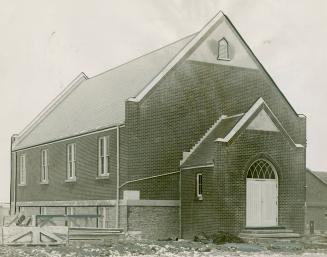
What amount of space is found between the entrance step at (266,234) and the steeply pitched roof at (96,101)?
7.47m

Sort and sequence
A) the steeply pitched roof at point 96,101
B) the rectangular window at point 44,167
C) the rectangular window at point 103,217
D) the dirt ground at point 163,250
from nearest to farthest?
the dirt ground at point 163,250 → the rectangular window at point 103,217 → the steeply pitched roof at point 96,101 → the rectangular window at point 44,167

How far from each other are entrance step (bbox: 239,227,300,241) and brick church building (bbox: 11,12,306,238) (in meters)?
0.45

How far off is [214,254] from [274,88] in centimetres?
1452

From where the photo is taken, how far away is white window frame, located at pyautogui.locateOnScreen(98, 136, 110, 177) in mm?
30817

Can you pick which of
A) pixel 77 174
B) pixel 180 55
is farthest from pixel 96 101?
pixel 180 55

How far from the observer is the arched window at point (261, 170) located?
28625 mm

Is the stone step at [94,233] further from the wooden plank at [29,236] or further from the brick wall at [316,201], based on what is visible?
the brick wall at [316,201]

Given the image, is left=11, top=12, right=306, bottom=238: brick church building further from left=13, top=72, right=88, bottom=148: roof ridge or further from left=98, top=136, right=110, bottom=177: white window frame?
left=13, top=72, right=88, bottom=148: roof ridge

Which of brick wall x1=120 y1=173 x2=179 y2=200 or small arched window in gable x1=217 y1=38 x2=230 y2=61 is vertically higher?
small arched window in gable x1=217 y1=38 x2=230 y2=61

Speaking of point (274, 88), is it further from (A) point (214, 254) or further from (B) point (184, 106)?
(A) point (214, 254)

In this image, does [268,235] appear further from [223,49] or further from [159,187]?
[223,49]

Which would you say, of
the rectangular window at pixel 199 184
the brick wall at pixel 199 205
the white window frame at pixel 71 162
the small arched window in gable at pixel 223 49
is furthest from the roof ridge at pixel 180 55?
the white window frame at pixel 71 162

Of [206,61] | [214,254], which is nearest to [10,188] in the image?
[206,61]

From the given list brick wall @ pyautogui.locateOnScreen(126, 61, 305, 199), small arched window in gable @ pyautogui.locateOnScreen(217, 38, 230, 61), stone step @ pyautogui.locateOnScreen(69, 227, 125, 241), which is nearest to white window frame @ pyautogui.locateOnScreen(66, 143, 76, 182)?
brick wall @ pyautogui.locateOnScreen(126, 61, 305, 199)
